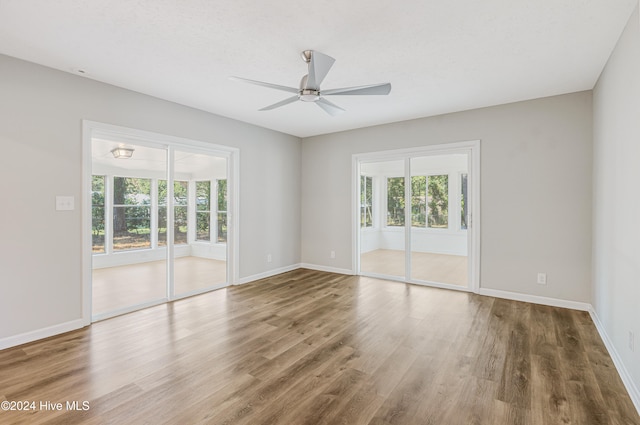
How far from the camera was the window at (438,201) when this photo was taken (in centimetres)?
479

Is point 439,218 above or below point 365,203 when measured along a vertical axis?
below

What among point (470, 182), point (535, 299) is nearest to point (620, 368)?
point (535, 299)

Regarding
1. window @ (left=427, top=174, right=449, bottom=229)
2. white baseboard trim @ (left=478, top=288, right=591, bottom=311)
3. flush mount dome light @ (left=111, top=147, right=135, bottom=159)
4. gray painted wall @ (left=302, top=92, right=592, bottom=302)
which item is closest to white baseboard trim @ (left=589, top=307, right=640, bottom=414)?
white baseboard trim @ (left=478, top=288, right=591, bottom=311)

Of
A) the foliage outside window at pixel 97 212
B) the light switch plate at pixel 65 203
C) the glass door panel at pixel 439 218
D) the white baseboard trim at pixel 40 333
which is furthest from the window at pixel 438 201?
the white baseboard trim at pixel 40 333

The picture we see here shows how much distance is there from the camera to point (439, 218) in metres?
4.97

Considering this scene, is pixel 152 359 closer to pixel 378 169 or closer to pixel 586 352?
pixel 586 352

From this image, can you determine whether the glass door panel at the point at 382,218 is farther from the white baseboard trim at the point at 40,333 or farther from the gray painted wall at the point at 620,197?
the white baseboard trim at the point at 40,333

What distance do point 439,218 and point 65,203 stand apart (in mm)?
4926

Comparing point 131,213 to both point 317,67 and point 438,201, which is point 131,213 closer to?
point 317,67

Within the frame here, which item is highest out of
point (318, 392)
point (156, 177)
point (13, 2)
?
point (13, 2)

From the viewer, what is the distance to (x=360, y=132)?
5535 millimetres

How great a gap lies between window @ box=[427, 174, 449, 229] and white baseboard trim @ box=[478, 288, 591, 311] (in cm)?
118

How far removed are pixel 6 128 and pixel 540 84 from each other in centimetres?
546

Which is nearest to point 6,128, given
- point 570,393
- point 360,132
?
point 360,132
